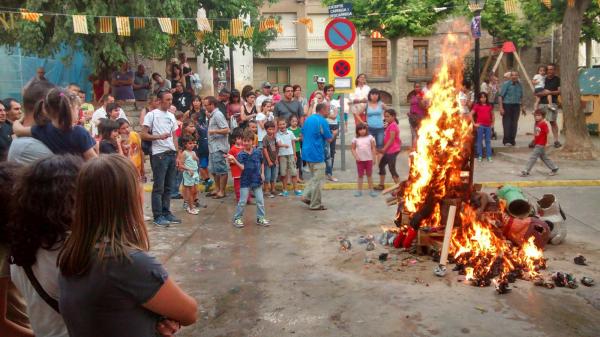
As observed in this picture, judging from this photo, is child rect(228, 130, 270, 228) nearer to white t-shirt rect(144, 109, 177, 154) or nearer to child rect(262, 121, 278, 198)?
white t-shirt rect(144, 109, 177, 154)

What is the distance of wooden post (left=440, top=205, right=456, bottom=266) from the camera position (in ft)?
20.7

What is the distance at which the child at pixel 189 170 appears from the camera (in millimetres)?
9344

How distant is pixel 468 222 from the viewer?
266 inches

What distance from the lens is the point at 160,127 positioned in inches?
344

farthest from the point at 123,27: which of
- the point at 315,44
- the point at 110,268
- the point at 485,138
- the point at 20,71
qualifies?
the point at 315,44

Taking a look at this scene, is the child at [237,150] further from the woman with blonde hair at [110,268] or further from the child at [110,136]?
the woman with blonde hair at [110,268]

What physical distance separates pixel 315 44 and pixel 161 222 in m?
30.9

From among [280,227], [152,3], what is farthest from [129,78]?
[280,227]

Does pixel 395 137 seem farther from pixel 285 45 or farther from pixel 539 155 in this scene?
pixel 285 45

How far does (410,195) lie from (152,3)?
10.2m

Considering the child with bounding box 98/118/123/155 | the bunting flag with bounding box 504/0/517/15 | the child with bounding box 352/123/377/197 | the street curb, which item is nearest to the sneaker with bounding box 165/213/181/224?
the child with bounding box 98/118/123/155

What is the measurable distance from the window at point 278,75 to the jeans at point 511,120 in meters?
24.6

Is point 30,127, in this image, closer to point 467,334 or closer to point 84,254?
point 84,254

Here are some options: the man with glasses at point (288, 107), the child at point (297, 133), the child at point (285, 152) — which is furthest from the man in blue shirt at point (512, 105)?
the child at point (285, 152)
